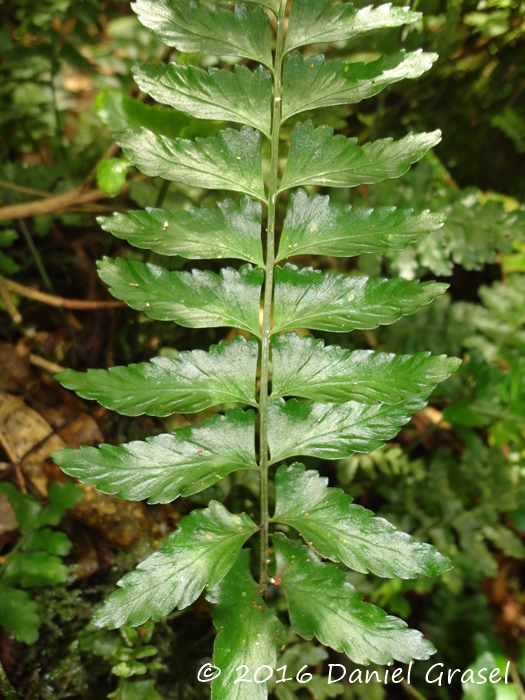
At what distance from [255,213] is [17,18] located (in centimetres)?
220

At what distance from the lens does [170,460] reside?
1.21 metres

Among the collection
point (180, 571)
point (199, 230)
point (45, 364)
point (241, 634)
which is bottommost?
point (241, 634)

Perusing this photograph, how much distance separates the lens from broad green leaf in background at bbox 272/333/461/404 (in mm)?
1207

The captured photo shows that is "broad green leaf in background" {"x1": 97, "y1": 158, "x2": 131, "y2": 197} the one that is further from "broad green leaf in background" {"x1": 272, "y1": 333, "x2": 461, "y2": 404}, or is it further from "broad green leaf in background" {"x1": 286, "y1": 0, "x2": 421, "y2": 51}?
"broad green leaf in background" {"x1": 272, "y1": 333, "x2": 461, "y2": 404}

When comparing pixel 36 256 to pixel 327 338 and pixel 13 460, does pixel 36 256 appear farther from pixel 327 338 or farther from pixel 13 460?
pixel 327 338

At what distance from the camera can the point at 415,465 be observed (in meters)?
2.14

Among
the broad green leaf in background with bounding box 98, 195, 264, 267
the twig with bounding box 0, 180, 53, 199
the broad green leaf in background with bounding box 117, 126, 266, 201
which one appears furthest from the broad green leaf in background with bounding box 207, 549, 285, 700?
the twig with bounding box 0, 180, 53, 199

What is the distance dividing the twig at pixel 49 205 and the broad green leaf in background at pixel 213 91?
31.9 inches

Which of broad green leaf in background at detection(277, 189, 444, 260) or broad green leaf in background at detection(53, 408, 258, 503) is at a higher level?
broad green leaf in background at detection(277, 189, 444, 260)

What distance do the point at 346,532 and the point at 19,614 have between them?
930mm

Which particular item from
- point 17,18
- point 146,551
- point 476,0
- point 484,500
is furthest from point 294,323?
point 17,18

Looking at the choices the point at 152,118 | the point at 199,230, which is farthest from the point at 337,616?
the point at 152,118

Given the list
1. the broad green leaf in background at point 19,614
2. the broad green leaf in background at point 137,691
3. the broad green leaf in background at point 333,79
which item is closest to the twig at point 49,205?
the broad green leaf in background at point 333,79

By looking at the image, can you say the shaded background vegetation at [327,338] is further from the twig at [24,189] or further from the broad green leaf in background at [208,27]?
the broad green leaf in background at [208,27]
